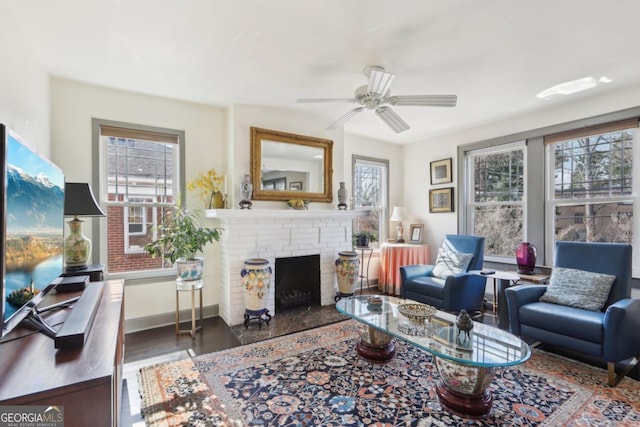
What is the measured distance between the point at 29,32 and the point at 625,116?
17.3 ft

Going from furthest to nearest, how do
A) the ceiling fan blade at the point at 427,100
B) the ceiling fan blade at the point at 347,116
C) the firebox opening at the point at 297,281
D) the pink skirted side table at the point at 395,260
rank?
1. the pink skirted side table at the point at 395,260
2. the firebox opening at the point at 297,281
3. the ceiling fan blade at the point at 347,116
4. the ceiling fan blade at the point at 427,100

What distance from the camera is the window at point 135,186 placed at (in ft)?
10.3

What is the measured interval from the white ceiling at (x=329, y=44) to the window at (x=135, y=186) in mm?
510

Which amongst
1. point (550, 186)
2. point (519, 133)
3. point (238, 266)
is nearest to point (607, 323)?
point (550, 186)

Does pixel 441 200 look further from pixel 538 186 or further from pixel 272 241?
pixel 272 241

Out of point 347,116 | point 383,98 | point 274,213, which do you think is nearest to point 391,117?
point 383,98

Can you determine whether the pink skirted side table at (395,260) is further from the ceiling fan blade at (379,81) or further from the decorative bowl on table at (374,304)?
the ceiling fan blade at (379,81)

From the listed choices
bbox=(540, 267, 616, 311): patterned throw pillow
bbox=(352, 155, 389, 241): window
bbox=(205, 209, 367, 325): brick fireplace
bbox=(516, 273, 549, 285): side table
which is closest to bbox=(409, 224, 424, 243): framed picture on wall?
bbox=(352, 155, 389, 241): window

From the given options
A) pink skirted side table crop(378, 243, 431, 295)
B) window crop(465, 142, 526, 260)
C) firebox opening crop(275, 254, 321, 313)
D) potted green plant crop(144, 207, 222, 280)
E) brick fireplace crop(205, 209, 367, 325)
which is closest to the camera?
potted green plant crop(144, 207, 222, 280)

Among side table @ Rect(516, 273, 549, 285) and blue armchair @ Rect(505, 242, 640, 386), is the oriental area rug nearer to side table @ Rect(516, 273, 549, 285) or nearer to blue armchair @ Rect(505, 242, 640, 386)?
blue armchair @ Rect(505, 242, 640, 386)

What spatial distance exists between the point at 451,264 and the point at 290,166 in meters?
2.40

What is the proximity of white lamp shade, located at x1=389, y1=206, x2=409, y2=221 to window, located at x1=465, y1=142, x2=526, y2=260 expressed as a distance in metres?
0.95

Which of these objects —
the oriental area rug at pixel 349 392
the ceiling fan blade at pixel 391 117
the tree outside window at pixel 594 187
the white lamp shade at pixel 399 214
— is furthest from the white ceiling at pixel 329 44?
the oriental area rug at pixel 349 392

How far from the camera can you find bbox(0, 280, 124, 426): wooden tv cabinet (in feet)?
2.84
